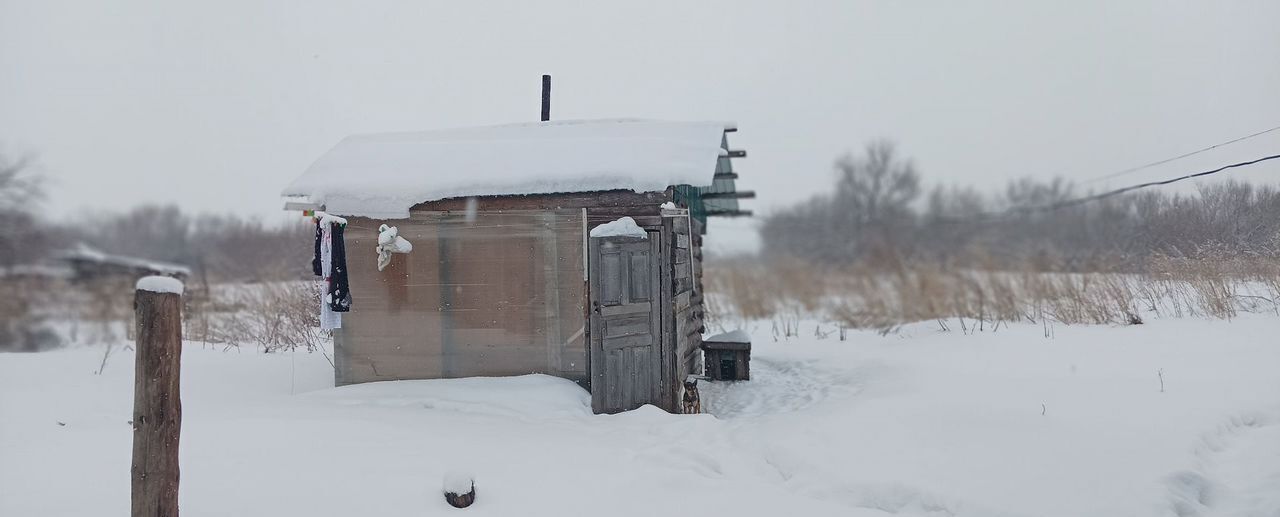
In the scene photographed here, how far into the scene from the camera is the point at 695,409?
768 cm

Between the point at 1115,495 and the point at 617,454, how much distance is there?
370 centimetres

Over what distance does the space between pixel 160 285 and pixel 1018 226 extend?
11.5m

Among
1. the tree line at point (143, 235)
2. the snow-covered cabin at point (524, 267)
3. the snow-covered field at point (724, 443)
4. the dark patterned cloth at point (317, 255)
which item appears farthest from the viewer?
the dark patterned cloth at point (317, 255)

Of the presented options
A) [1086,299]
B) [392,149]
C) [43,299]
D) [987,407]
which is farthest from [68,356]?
[1086,299]

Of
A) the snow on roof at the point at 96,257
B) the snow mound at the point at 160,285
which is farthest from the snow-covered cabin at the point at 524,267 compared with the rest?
the snow on roof at the point at 96,257

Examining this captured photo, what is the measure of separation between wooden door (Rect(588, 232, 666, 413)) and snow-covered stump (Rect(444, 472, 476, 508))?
2.88 meters

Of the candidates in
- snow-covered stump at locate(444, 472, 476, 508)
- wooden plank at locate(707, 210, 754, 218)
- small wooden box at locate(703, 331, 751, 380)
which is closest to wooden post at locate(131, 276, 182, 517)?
snow-covered stump at locate(444, 472, 476, 508)

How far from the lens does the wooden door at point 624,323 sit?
714 cm

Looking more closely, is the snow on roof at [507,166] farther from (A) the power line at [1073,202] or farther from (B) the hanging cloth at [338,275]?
(A) the power line at [1073,202]

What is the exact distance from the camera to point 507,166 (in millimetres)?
7824

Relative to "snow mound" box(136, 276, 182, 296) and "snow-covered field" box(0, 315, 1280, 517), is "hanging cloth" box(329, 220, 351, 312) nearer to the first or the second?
"snow-covered field" box(0, 315, 1280, 517)

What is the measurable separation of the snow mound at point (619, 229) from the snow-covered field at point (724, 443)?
180 cm

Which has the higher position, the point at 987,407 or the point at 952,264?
the point at 952,264

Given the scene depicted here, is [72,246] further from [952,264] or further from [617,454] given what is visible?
[952,264]
